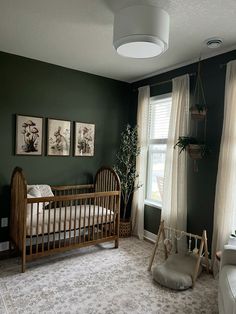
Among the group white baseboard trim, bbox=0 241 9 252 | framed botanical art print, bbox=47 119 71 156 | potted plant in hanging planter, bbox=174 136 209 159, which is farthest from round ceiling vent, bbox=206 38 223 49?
white baseboard trim, bbox=0 241 9 252

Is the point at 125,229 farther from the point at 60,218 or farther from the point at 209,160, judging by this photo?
the point at 209,160

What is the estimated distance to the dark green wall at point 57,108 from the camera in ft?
10.0

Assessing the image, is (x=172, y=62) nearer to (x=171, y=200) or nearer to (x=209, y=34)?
(x=209, y=34)

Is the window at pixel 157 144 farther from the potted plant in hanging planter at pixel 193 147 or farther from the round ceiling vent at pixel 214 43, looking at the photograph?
the round ceiling vent at pixel 214 43

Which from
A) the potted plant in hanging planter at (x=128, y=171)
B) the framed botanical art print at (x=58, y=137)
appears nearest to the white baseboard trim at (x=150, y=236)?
the potted plant in hanging planter at (x=128, y=171)

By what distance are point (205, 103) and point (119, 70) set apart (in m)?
1.35

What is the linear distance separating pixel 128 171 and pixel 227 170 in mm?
1590

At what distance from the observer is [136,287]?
2.37m

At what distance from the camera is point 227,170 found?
8.51 feet

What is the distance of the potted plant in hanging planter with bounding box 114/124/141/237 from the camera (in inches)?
149

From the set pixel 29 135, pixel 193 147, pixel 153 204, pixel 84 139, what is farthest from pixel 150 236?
pixel 29 135

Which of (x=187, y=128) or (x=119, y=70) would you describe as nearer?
(x=187, y=128)

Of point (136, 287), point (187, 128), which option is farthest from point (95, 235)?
point (187, 128)

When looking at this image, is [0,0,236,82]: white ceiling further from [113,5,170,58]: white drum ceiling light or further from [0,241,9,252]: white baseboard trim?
[0,241,9,252]: white baseboard trim
